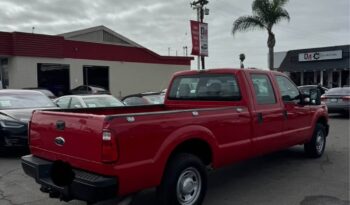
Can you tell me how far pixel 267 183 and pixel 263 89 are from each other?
151 cm

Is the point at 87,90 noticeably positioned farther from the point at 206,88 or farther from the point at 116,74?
the point at 206,88

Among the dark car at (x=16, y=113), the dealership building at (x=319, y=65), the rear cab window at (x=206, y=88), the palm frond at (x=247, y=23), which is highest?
the palm frond at (x=247, y=23)

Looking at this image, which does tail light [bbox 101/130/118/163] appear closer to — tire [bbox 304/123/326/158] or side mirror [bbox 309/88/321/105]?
side mirror [bbox 309/88/321/105]

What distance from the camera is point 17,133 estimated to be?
8000 mm

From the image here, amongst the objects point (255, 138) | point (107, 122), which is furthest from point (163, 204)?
point (255, 138)

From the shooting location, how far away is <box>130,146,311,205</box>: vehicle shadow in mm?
5546

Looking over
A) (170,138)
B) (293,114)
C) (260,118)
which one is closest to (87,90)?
(293,114)

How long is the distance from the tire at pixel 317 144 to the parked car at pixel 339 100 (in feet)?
29.6

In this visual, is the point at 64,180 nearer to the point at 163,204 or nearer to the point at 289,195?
the point at 163,204

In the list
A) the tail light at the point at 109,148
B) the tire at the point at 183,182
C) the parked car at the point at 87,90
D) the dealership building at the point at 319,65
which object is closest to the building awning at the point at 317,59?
the dealership building at the point at 319,65

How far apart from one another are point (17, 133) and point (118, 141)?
5111mm

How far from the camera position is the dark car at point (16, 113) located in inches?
314

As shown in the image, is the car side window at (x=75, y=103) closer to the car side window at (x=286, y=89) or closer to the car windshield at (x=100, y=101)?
the car windshield at (x=100, y=101)

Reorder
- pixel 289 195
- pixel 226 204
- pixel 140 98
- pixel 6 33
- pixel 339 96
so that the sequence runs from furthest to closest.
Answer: pixel 6 33 → pixel 339 96 → pixel 140 98 → pixel 289 195 → pixel 226 204
